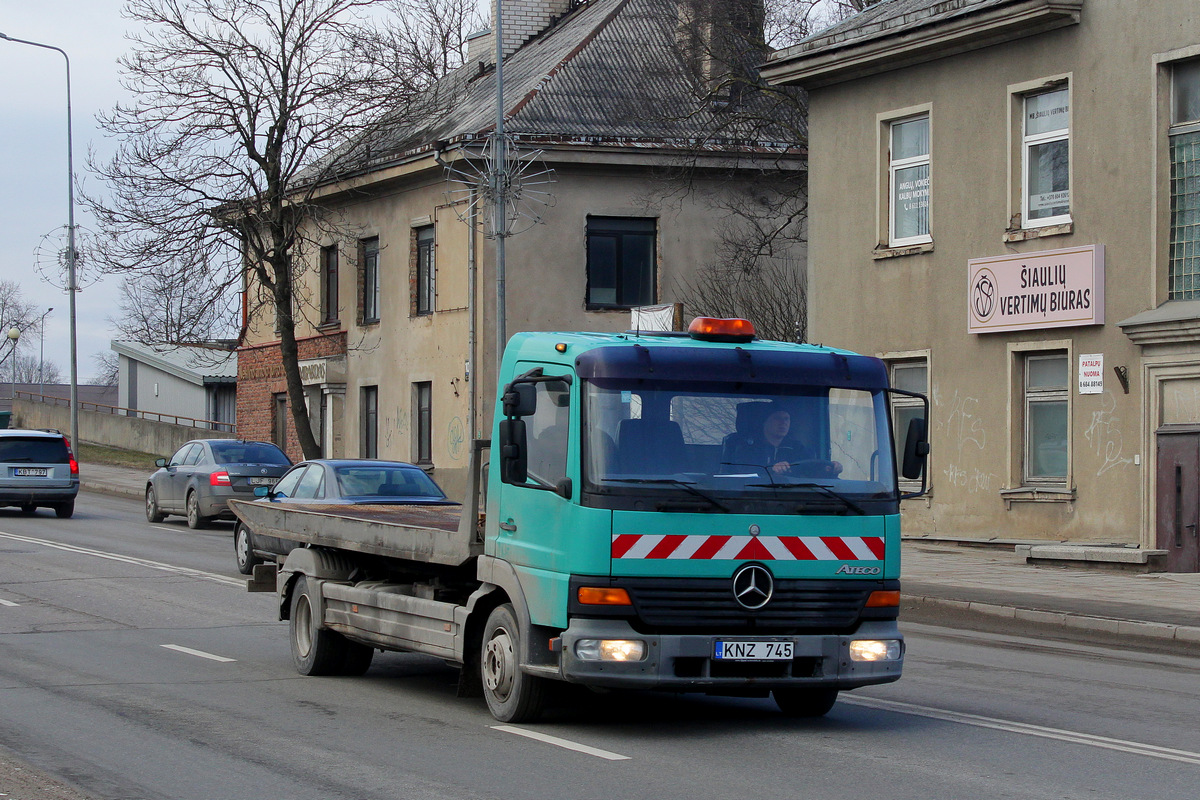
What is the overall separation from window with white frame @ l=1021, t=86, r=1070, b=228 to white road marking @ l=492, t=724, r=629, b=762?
578 inches

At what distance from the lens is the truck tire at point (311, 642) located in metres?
11.0

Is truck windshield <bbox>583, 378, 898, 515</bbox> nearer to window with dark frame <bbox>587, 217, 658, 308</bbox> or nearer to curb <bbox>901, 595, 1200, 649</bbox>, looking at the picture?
curb <bbox>901, 595, 1200, 649</bbox>

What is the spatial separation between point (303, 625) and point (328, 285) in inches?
1140

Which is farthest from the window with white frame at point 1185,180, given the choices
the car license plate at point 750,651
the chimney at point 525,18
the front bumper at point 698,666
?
the chimney at point 525,18

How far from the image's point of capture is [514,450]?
8.39 m

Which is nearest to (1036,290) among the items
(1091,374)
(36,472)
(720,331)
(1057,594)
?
(1091,374)

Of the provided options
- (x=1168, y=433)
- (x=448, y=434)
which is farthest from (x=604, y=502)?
(x=448, y=434)

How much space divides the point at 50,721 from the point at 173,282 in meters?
26.5

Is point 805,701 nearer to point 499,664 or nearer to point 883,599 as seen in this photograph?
point 883,599

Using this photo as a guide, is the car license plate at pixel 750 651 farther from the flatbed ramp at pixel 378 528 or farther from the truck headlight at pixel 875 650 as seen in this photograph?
the flatbed ramp at pixel 378 528

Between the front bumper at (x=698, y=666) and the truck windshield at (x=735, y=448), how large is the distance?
686 mm

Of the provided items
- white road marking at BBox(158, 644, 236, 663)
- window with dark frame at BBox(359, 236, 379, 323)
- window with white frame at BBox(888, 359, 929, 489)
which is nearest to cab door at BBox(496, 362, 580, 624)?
white road marking at BBox(158, 644, 236, 663)

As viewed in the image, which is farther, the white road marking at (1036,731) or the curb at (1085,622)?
A: the curb at (1085,622)

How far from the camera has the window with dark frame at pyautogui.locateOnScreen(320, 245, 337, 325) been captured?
3931cm
